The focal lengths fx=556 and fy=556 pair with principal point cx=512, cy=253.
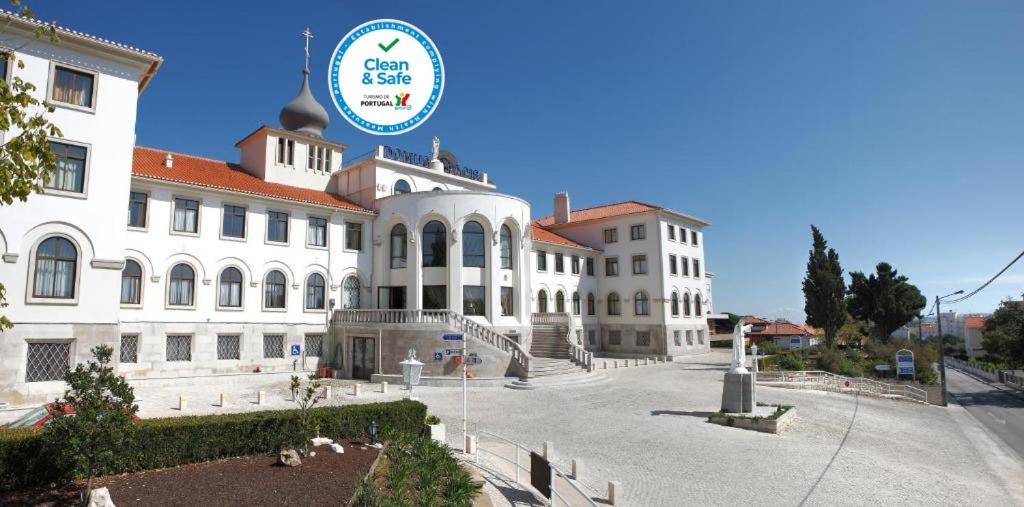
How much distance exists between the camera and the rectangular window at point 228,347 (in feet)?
93.1

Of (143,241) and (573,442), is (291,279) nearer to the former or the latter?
(143,241)

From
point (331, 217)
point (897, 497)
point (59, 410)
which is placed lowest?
point (897, 497)

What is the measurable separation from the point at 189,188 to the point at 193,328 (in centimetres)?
695

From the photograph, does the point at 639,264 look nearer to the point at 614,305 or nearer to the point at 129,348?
the point at 614,305

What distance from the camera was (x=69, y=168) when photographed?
20.8 meters

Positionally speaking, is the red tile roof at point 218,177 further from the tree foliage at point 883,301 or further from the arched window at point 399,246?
the tree foliage at point 883,301

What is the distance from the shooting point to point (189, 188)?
27.6 m

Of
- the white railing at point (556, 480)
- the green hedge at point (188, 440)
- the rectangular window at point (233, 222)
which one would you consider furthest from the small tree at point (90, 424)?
the rectangular window at point (233, 222)

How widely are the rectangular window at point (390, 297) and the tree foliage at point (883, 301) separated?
5928cm

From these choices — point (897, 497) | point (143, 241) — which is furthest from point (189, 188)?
point (897, 497)

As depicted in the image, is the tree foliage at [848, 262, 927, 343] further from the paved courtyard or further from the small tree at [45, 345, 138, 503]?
the small tree at [45, 345, 138, 503]

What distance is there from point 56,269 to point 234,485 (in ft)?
53.4

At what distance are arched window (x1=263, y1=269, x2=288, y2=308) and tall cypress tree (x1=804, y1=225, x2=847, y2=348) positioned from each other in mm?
44711

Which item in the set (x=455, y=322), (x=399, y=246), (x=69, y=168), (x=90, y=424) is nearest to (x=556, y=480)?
(x=90, y=424)
